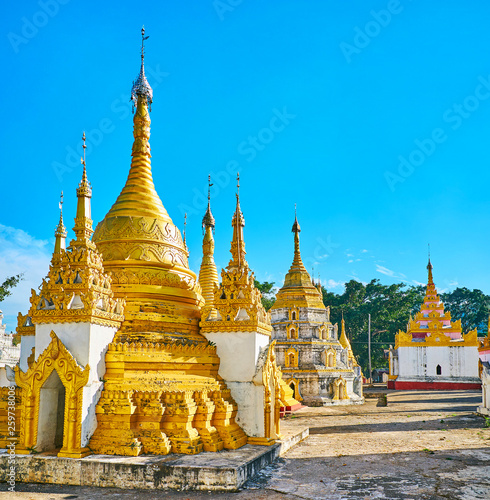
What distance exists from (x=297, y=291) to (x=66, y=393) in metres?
25.1

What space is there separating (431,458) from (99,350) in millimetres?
9707

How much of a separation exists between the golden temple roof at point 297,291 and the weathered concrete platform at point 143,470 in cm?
2356

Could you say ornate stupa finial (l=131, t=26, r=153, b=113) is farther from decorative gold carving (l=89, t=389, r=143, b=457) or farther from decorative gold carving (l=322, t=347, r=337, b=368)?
decorative gold carving (l=322, t=347, r=337, b=368)

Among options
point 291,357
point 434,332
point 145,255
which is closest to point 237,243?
point 145,255

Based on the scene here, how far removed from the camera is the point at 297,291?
3584 cm

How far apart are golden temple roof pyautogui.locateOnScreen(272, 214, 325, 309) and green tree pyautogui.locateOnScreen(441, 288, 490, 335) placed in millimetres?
49724

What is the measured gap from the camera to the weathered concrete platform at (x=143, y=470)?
10.8 meters

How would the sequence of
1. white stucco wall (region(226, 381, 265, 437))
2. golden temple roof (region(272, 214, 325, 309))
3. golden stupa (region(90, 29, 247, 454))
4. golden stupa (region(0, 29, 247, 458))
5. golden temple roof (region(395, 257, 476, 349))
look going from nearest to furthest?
golden stupa (region(0, 29, 247, 458))
golden stupa (region(90, 29, 247, 454))
white stucco wall (region(226, 381, 265, 437))
golden temple roof (region(272, 214, 325, 309))
golden temple roof (region(395, 257, 476, 349))

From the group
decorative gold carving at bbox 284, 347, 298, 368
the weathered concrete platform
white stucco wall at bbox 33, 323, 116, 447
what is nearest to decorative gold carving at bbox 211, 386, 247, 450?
the weathered concrete platform

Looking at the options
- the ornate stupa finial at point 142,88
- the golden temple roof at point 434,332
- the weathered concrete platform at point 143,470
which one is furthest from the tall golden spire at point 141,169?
the golden temple roof at point 434,332

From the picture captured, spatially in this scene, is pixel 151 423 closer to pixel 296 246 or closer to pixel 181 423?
pixel 181 423

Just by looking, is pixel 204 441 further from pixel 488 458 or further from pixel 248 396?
pixel 488 458

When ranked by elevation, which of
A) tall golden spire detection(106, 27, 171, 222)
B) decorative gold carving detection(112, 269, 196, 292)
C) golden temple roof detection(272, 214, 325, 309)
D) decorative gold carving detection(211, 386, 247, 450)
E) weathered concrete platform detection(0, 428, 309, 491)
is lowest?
weathered concrete platform detection(0, 428, 309, 491)

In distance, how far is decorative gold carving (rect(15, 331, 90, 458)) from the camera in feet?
38.4
